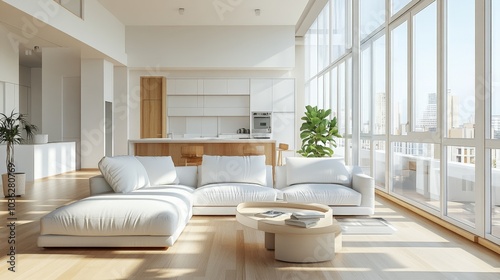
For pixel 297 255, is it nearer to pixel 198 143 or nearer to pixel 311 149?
pixel 311 149

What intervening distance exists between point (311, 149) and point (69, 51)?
757cm

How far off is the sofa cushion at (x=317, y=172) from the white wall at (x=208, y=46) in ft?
21.4

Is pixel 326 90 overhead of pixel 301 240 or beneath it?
overhead

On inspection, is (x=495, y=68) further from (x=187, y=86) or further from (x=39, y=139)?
(x=187, y=86)

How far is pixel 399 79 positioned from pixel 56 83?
30.6 ft

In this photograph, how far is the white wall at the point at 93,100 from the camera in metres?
11.5

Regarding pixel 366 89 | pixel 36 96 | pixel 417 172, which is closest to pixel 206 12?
pixel 366 89

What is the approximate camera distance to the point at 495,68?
434 centimetres

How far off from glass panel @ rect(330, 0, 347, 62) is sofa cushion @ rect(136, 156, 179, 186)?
525 centimetres

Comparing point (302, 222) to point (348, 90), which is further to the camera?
point (348, 90)

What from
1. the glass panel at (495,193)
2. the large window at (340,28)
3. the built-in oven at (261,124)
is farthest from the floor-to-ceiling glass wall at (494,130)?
the built-in oven at (261,124)

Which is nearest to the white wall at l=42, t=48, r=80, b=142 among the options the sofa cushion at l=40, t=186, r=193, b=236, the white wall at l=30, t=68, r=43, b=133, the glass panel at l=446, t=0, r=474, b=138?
the white wall at l=30, t=68, r=43, b=133

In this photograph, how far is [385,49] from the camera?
7367 mm

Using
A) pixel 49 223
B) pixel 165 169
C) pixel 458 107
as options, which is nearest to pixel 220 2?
pixel 165 169
